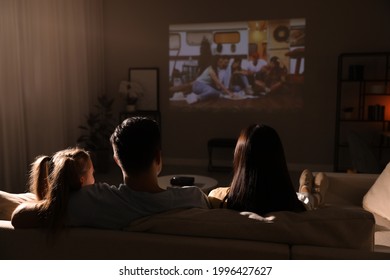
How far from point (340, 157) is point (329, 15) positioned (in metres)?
1.95

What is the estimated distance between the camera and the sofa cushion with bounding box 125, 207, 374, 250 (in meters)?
1.12

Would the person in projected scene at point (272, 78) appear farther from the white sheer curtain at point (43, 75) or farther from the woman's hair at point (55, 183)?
the woman's hair at point (55, 183)

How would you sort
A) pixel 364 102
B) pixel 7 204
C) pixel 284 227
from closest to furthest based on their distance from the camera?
pixel 284 227, pixel 7 204, pixel 364 102

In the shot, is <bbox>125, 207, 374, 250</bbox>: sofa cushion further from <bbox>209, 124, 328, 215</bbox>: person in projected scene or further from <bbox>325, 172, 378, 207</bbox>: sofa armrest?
<bbox>325, 172, 378, 207</bbox>: sofa armrest

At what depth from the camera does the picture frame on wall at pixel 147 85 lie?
5.75m

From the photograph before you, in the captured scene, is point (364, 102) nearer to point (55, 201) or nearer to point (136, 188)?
point (136, 188)

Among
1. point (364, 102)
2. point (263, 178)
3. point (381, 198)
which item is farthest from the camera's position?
point (364, 102)

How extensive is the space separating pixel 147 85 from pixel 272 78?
1.89 meters

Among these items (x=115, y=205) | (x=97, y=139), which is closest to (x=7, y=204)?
(x=115, y=205)

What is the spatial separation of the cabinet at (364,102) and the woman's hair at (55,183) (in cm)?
419

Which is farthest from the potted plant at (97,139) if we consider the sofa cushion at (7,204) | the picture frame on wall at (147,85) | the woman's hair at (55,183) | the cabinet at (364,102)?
the woman's hair at (55,183)

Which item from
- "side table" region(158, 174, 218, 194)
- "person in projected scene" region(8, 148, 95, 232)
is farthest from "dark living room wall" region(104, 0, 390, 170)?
"person in projected scene" region(8, 148, 95, 232)

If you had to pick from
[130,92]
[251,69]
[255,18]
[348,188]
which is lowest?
[348,188]

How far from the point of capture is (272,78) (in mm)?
5383
